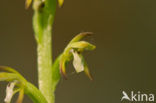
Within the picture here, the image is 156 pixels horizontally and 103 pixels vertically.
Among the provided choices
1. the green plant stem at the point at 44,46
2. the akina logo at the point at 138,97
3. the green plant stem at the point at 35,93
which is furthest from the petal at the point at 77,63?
the akina logo at the point at 138,97

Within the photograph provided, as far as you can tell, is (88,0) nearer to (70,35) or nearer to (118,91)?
(70,35)

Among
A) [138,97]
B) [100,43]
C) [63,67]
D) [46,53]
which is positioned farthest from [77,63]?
[100,43]

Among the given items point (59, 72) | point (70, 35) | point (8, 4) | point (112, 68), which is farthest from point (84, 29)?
point (59, 72)

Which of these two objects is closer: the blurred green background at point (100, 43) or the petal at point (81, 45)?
the petal at point (81, 45)

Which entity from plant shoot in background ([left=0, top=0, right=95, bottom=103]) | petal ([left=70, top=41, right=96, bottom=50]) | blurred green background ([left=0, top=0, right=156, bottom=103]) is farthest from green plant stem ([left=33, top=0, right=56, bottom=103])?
blurred green background ([left=0, top=0, right=156, bottom=103])

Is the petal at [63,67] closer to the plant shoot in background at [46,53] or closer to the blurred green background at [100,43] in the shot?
the plant shoot in background at [46,53]

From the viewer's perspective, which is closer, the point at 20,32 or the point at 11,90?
the point at 11,90

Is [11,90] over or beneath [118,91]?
over

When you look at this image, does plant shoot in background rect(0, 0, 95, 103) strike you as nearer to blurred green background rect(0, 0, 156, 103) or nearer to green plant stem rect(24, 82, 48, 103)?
green plant stem rect(24, 82, 48, 103)
